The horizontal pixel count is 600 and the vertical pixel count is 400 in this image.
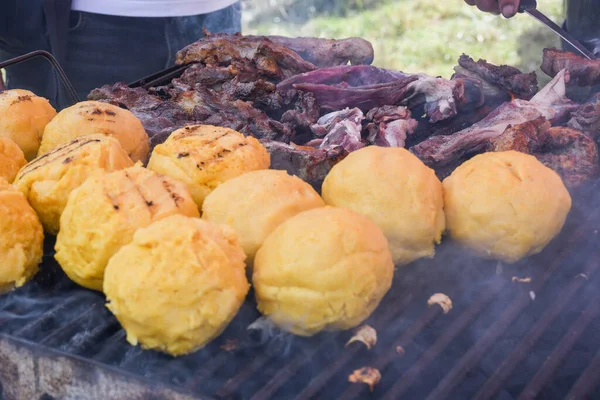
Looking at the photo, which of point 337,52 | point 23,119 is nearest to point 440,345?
point 23,119

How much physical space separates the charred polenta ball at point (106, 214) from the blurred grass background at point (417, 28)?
6.55 metres

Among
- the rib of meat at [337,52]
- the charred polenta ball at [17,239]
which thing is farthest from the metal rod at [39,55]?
the rib of meat at [337,52]

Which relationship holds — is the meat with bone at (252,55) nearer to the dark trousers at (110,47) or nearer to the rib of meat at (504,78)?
the rib of meat at (504,78)

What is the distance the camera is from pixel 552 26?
3865 mm

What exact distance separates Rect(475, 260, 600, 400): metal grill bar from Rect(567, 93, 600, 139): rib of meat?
104cm

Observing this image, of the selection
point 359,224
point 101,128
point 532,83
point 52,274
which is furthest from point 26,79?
point 359,224

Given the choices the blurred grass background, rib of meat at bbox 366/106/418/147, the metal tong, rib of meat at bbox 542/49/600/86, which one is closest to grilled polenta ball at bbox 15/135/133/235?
rib of meat at bbox 366/106/418/147

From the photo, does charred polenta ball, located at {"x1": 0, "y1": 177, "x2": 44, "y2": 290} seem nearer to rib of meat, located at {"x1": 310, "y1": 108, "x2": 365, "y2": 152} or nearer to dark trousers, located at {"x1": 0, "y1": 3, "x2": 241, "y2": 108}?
rib of meat, located at {"x1": 310, "y1": 108, "x2": 365, "y2": 152}

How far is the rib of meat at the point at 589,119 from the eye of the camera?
10.6 ft

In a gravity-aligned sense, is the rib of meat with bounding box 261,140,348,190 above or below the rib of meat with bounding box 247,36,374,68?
below

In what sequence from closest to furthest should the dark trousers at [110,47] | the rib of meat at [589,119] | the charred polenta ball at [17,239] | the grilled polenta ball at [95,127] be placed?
the charred polenta ball at [17,239]
the grilled polenta ball at [95,127]
the rib of meat at [589,119]
the dark trousers at [110,47]

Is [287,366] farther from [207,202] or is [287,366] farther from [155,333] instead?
[207,202]

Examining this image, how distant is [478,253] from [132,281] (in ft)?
4.19

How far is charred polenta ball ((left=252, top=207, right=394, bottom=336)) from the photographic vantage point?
6.44 feet
